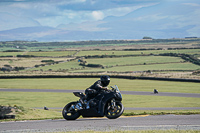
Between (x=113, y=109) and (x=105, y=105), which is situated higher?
(x=105, y=105)

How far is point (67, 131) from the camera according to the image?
14758 mm

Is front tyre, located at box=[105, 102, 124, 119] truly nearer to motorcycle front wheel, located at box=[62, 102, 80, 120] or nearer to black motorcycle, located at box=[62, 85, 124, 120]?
black motorcycle, located at box=[62, 85, 124, 120]

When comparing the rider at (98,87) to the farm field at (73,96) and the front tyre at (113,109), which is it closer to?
the front tyre at (113,109)

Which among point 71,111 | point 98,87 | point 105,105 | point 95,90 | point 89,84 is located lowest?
point 89,84

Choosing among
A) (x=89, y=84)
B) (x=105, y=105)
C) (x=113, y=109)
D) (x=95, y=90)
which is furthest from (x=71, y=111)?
(x=89, y=84)

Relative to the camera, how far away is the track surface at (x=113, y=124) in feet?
50.2

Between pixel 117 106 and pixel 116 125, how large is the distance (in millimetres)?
→ 918

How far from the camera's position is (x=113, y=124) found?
16.2 m

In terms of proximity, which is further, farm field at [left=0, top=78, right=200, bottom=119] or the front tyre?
farm field at [left=0, top=78, right=200, bottom=119]

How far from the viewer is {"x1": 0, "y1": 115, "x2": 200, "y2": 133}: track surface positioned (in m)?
15.3

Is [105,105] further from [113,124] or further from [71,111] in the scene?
[71,111]

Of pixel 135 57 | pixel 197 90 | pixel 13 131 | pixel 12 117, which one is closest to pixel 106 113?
pixel 13 131

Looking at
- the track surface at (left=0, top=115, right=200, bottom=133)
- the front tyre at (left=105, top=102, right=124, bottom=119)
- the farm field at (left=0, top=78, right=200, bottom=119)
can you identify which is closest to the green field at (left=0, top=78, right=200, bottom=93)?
the farm field at (left=0, top=78, right=200, bottom=119)

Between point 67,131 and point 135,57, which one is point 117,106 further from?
point 135,57
